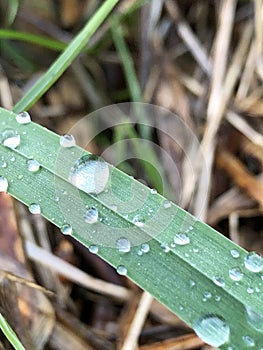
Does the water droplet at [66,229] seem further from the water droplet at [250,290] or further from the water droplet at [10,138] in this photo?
the water droplet at [250,290]

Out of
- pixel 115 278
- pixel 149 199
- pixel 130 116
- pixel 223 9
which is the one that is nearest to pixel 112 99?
pixel 130 116

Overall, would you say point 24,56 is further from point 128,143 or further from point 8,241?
point 8,241

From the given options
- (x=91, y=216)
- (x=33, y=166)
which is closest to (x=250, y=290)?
(x=91, y=216)

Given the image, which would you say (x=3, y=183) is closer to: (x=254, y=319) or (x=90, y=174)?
(x=90, y=174)

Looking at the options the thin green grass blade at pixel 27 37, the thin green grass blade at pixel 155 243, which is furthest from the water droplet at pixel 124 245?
the thin green grass blade at pixel 27 37

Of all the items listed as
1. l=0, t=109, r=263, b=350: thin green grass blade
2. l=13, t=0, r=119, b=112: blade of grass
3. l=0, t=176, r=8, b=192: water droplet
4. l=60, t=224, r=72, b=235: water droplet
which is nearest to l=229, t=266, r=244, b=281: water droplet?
l=0, t=109, r=263, b=350: thin green grass blade

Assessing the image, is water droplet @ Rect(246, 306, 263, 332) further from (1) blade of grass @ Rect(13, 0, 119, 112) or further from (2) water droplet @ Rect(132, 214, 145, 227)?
(1) blade of grass @ Rect(13, 0, 119, 112)

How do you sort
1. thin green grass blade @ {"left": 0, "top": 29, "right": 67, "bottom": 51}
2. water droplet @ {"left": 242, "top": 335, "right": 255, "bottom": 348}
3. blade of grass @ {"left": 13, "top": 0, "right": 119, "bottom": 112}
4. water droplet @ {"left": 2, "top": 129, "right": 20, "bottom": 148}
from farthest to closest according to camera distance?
thin green grass blade @ {"left": 0, "top": 29, "right": 67, "bottom": 51}
blade of grass @ {"left": 13, "top": 0, "right": 119, "bottom": 112}
water droplet @ {"left": 2, "top": 129, "right": 20, "bottom": 148}
water droplet @ {"left": 242, "top": 335, "right": 255, "bottom": 348}
